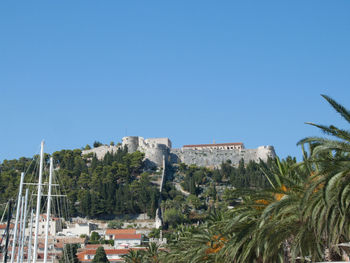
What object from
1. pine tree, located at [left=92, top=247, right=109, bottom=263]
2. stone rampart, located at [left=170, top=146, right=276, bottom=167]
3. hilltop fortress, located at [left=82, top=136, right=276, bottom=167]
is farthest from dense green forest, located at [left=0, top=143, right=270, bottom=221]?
pine tree, located at [left=92, top=247, right=109, bottom=263]

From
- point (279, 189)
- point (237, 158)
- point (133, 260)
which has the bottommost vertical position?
point (133, 260)

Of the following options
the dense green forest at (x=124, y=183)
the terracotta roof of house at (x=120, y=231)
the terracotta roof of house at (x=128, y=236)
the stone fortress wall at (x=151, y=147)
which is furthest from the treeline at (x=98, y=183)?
the terracotta roof of house at (x=128, y=236)

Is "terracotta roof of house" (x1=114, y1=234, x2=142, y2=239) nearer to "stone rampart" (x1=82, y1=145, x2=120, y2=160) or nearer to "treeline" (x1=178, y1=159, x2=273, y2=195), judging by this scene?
"treeline" (x1=178, y1=159, x2=273, y2=195)

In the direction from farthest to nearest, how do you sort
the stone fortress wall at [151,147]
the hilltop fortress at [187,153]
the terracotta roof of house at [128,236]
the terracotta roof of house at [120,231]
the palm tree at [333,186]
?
1. the hilltop fortress at [187,153]
2. the stone fortress wall at [151,147]
3. the terracotta roof of house at [120,231]
4. the terracotta roof of house at [128,236]
5. the palm tree at [333,186]

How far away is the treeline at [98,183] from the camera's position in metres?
97.9

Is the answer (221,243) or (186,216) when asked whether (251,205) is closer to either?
(221,243)

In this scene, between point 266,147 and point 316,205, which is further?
point 266,147

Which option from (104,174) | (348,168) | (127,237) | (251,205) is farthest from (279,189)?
(104,174)

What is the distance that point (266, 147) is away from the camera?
12019cm

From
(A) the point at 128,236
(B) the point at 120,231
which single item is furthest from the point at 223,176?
(A) the point at 128,236

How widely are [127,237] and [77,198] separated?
23.5m

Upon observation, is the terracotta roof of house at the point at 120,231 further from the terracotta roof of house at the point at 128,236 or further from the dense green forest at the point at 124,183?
the dense green forest at the point at 124,183

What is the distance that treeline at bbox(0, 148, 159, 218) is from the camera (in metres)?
97.9

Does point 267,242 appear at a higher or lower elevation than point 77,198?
lower
